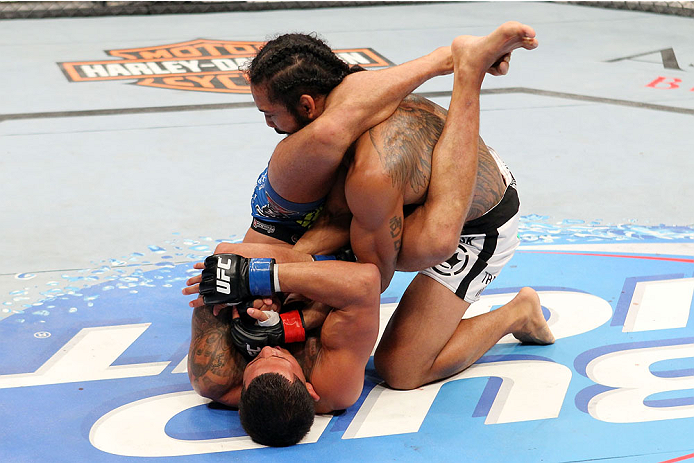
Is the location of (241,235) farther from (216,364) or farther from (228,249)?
(216,364)

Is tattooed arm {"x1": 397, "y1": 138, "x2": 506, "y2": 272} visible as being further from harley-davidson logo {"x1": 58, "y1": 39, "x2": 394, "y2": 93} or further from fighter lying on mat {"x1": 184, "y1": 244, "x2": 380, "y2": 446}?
harley-davidson logo {"x1": 58, "y1": 39, "x2": 394, "y2": 93}

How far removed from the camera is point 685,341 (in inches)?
126

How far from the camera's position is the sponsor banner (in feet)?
8.64

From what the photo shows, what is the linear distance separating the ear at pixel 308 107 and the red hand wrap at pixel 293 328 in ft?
2.21

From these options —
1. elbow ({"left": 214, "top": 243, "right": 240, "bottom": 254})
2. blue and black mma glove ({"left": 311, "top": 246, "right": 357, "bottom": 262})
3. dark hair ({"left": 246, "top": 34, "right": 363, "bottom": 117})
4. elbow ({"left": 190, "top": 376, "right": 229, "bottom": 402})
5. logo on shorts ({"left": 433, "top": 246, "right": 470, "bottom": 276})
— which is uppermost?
dark hair ({"left": 246, "top": 34, "right": 363, "bottom": 117})

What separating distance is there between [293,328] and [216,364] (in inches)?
11.0

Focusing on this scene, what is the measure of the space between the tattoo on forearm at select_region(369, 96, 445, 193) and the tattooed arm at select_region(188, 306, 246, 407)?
791 millimetres

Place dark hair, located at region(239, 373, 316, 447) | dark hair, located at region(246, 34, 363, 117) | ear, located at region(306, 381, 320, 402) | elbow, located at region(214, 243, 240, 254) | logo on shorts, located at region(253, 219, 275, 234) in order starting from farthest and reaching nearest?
logo on shorts, located at region(253, 219, 275, 234)
elbow, located at region(214, 243, 240, 254)
ear, located at region(306, 381, 320, 402)
dark hair, located at region(246, 34, 363, 117)
dark hair, located at region(239, 373, 316, 447)

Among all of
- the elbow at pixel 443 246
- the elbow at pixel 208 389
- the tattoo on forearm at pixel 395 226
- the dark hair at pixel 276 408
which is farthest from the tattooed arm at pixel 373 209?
the elbow at pixel 208 389

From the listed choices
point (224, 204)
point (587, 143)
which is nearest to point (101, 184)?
point (224, 204)

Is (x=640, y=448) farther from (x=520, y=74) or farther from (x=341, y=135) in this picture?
(x=520, y=74)

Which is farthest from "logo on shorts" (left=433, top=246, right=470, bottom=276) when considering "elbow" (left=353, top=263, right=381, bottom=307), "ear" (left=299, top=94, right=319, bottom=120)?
"ear" (left=299, top=94, right=319, bottom=120)

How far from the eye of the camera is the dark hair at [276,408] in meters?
2.50

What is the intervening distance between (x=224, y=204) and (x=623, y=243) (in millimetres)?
2054
